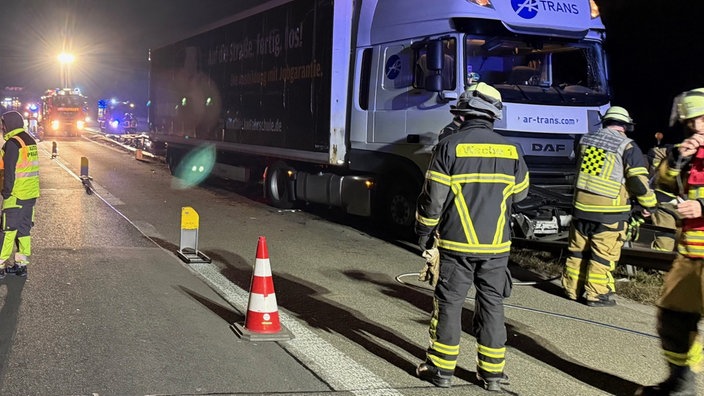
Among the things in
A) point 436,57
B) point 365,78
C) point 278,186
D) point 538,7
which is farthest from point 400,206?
point 278,186

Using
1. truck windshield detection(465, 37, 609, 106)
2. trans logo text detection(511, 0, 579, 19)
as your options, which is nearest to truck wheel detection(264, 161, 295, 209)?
truck windshield detection(465, 37, 609, 106)

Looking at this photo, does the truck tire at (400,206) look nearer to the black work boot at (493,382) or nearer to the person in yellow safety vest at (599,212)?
the person in yellow safety vest at (599,212)

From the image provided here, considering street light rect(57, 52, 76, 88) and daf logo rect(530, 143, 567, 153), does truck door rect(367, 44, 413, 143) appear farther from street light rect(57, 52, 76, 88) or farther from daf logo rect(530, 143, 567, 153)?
street light rect(57, 52, 76, 88)

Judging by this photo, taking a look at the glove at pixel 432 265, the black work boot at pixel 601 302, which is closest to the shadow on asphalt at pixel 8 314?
the glove at pixel 432 265

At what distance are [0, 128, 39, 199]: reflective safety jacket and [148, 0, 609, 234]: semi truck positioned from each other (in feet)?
15.9

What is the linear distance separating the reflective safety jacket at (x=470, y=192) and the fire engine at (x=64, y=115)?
4278cm

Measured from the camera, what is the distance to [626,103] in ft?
70.8

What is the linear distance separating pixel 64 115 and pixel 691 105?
43.8 m

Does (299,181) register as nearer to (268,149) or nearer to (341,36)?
(268,149)

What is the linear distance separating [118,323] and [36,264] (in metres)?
2.75

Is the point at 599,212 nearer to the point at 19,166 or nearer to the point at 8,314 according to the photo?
the point at 8,314

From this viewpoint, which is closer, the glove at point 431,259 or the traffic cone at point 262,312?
the glove at point 431,259

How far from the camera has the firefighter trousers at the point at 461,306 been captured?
4531 mm

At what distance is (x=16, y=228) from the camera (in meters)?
7.38
